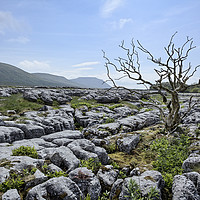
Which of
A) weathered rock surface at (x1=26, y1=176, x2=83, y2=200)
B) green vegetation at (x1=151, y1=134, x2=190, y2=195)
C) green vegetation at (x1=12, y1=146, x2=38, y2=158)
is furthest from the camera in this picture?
green vegetation at (x1=12, y1=146, x2=38, y2=158)

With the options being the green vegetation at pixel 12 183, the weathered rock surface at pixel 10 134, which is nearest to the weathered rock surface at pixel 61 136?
the weathered rock surface at pixel 10 134

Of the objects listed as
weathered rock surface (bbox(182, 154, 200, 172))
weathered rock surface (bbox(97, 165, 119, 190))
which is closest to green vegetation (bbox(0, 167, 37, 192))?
weathered rock surface (bbox(97, 165, 119, 190))

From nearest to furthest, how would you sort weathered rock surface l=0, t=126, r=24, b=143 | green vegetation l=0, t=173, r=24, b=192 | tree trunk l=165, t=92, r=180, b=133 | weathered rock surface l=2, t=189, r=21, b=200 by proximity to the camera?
1. weathered rock surface l=2, t=189, r=21, b=200
2. green vegetation l=0, t=173, r=24, b=192
3. weathered rock surface l=0, t=126, r=24, b=143
4. tree trunk l=165, t=92, r=180, b=133

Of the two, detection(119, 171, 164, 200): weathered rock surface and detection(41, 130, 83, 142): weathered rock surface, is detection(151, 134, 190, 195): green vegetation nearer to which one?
detection(119, 171, 164, 200): weathered rock surface

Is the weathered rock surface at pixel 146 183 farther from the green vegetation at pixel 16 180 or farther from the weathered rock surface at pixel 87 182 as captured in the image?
the green vegetation at pixel 16 180

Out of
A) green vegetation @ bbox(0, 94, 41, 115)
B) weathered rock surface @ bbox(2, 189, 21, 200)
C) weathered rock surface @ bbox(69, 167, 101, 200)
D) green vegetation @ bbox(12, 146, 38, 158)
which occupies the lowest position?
weathered rock surface @ bbox(69, 167, 101, 200)

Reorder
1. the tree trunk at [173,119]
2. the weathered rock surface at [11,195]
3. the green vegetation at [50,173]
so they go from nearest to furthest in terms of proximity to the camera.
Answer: the weathered rock surface at [11,195], the green vegetation at [50,173], the tree trunk at [173,119]

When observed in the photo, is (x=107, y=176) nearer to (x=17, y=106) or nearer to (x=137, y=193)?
(x=137, y=193)

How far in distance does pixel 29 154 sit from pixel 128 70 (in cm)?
1175

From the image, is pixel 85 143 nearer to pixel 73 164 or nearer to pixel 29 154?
pixel 73 164

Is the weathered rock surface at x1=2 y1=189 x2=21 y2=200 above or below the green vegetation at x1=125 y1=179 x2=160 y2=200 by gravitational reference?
above

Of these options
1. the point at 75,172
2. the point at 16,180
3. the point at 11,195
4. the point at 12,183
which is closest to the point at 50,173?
the point at 75,172

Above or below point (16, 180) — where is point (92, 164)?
below

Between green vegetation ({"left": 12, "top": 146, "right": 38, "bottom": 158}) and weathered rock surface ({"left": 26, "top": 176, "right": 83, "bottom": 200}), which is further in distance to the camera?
green vegetation ({"left": 12, "top": 146, "right": 38, "bottom": 158})
